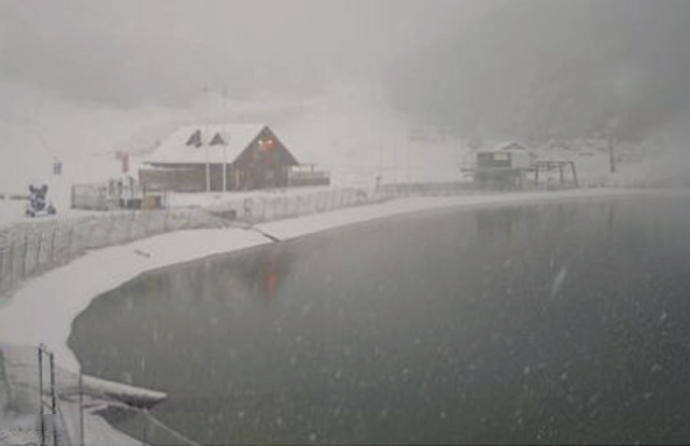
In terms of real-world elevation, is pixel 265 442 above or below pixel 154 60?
below

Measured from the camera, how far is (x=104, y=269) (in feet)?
62.2

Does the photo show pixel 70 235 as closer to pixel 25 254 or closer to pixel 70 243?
pixel 70 243

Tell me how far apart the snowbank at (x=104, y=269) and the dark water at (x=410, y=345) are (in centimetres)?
43

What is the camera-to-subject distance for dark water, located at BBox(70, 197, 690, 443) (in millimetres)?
9242

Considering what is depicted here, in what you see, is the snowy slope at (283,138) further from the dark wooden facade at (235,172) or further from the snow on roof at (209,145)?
the dark wooden facade at (235,172)

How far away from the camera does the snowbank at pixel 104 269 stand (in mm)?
12773

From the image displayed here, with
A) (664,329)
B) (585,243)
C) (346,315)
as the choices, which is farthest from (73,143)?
(664,329)

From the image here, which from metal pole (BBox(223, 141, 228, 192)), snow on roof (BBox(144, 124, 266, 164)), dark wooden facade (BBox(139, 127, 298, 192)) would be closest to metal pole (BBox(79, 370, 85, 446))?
metal pole (BBox(223, 141, 228, 192))

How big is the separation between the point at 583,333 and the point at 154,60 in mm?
71409

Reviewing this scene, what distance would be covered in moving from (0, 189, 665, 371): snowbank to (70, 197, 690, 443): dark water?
0.43 m

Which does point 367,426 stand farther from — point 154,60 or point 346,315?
point 154,60

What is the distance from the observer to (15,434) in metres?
8.16

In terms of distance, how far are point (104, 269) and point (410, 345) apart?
914cm

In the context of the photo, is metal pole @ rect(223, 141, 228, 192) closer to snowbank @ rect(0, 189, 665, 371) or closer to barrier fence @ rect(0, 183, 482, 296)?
barrier fence @ rect(0, 183, 482, 296)
